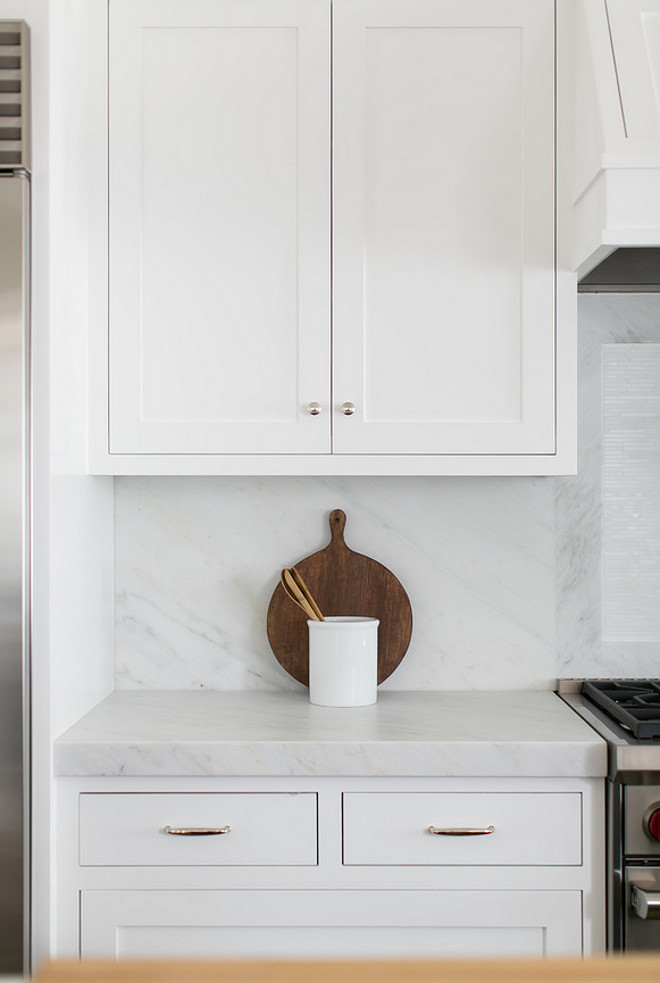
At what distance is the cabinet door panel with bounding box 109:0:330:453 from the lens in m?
1.84

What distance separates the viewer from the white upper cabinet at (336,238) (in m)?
1.83

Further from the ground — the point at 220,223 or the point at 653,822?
the point at 220,223

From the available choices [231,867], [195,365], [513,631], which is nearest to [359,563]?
[513,631]

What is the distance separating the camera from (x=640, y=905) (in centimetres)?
154

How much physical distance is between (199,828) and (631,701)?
931 mm

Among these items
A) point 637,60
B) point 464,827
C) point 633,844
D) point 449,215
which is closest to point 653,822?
point 633,844

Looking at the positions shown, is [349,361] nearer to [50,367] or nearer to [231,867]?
[50,367]

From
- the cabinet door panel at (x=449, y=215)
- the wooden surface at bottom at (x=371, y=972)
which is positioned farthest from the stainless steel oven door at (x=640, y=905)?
the wooden surface at bottom at (x=371, y=972)

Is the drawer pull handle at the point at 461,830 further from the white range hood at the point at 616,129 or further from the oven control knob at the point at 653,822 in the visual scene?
the white range hood at the point at 616,129

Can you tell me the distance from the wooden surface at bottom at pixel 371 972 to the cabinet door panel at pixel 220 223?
1.42 meters

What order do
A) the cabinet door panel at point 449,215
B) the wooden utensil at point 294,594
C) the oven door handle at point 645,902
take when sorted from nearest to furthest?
1. the oven door handle at point 645,902
2. the cabinet door panel at point 449,215
3. the wooden utensil at point 294,594

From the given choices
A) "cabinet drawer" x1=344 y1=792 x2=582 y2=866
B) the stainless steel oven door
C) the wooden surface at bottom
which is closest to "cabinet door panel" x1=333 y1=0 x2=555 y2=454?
"cabinet drawer" x1=344 y1=792 x2=582 y2=866

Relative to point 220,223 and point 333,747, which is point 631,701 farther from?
point 220,223

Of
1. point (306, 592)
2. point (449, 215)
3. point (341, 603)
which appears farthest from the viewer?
point (341, 603)
